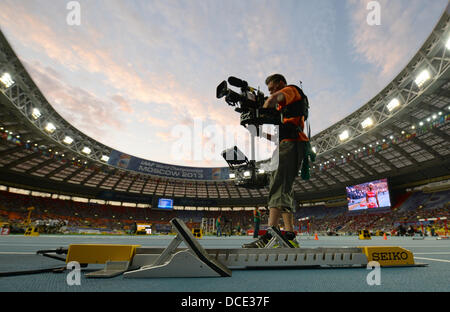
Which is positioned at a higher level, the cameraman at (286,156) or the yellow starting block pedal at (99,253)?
the cameraman at (286,156)

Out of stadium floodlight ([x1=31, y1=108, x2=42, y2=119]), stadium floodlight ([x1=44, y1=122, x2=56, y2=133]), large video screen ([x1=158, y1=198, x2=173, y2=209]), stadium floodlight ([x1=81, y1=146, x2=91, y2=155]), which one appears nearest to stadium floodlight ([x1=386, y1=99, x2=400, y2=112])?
stadium floodlight ([x1=31, y1=108, x2=42, y2=119])

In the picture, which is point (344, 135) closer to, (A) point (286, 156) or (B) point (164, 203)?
(A) point (286, 156)

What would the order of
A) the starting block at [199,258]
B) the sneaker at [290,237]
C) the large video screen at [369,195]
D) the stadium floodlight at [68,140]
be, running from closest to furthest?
the starting block at [199,258] < the sneaker at [290,237] < the stadium floodlight at [68,140] < the large video screen at [369,195]

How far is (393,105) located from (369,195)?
15745 mm

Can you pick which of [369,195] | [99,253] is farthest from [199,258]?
[369,195]

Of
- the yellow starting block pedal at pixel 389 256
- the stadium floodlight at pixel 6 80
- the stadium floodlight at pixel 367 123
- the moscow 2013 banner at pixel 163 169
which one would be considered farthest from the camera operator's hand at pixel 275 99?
the moscow 2013 banner at pixel 163 169

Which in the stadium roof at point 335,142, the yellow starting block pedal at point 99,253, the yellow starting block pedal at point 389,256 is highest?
the stadium roof at point 335,142

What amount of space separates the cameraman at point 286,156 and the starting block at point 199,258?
338 mm

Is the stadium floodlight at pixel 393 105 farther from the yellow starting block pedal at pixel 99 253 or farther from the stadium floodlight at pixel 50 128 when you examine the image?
the stadium floodlight at pixel 50 128

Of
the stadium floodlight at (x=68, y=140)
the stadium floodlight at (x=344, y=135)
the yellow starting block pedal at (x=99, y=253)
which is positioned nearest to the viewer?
the yellow starting block pedal at (x=99, y=253)

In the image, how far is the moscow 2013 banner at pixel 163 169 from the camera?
3044 cm

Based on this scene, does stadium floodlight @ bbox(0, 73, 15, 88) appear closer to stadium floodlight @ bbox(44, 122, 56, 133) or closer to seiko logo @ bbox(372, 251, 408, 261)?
stadium floodlight @ bbox(44, 122, 56, 133)
